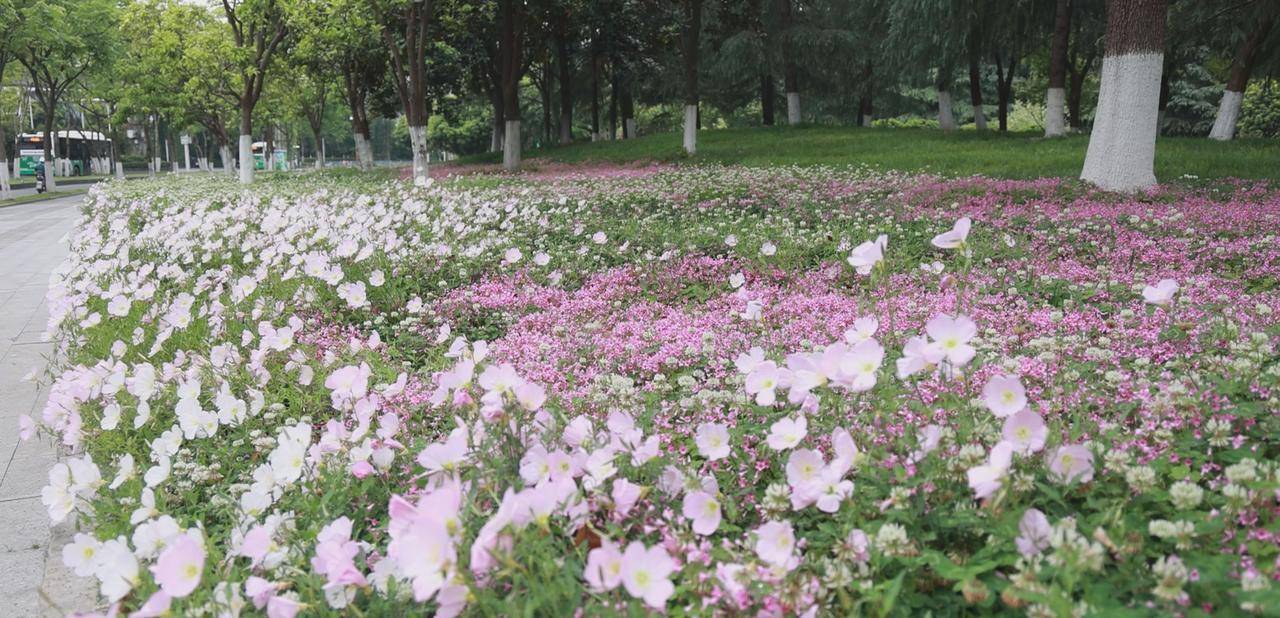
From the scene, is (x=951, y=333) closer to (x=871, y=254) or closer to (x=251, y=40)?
(x=871, y=254)

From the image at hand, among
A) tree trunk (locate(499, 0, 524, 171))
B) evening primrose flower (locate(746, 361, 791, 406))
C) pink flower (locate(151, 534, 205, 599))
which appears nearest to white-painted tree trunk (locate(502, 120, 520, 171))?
tree trunk (locate(499, 0, 524, 171))

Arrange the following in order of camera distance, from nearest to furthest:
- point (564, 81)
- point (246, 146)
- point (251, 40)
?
point (246, 146) < point (251, 40) < point (564, 81)

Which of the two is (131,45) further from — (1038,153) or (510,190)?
(1038,153)

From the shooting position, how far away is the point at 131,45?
27.8 metres

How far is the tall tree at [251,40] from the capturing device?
1934 cm

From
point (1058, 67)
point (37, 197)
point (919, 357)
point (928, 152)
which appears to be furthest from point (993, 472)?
point (37, 197)

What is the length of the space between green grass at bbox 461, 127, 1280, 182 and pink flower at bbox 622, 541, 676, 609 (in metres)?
9.91

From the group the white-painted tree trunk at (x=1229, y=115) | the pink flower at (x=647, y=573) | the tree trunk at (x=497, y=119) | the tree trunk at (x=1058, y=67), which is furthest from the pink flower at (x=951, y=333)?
the tree trunk at (x=497, y=119)

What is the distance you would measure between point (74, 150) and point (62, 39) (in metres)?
33.7

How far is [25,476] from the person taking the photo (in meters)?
3.76

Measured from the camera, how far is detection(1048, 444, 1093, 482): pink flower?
1689 mm

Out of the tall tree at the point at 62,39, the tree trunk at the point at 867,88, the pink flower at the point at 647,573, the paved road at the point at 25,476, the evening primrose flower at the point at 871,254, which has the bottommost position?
the paved road at the point at 25,476

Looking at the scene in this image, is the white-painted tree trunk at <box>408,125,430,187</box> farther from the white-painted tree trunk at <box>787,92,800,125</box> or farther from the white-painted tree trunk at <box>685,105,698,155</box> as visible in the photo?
the white-painted tree trunk at <box>787,92,800,125</box>

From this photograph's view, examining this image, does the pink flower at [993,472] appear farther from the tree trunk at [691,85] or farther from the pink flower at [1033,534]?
the tree trunk at [691,85]
